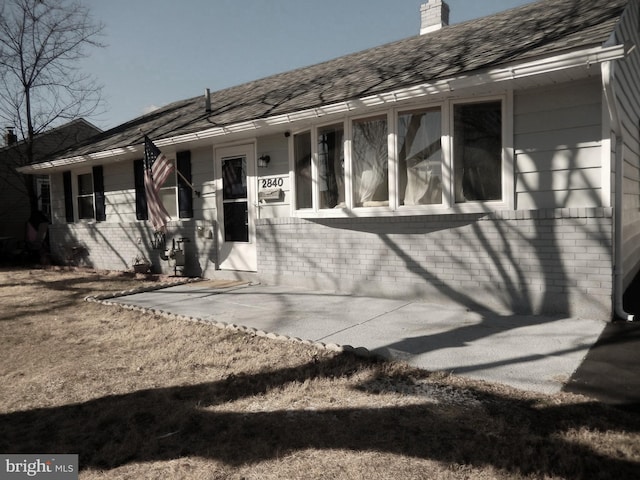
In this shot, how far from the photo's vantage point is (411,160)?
6031 millimetres

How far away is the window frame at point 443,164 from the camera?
5.32 metres

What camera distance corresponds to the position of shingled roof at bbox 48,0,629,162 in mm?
5083

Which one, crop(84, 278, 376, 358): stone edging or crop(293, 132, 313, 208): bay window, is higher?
crop(293, 132, 313, 208): bay window

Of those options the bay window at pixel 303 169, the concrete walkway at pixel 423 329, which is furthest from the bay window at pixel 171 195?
the bay window at pixel 303 169

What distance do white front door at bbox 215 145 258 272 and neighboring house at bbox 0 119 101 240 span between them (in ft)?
36.3

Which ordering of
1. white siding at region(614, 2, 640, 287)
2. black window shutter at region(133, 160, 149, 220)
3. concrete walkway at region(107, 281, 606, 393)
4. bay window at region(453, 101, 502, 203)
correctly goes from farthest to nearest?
1. black window shutter at region(133, 160, 149, 220)
2. white siding at region(614, 2, 640, 287)
3. bay window at region(453, 101, 502, 203)
4. concrete walkway at region(107, 281, 606, 393)

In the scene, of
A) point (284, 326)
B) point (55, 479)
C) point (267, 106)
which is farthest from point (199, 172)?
point (55, 479)

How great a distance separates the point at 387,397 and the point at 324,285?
393 centimetres

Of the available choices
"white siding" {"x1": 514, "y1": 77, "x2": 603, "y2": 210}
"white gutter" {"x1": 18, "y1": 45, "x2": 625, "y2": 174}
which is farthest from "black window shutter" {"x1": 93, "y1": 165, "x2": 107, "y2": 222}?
"white siding" {"x1": 514, "y1": 77, "x2": 603, "y2": 210}

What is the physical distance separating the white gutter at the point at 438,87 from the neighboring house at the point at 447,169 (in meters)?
0.02

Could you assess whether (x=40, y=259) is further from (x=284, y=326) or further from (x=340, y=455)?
(x=340, y=455)

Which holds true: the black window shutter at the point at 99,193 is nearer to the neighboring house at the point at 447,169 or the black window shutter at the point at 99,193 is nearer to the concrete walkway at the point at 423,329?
the neighboring house at the point at 447,169

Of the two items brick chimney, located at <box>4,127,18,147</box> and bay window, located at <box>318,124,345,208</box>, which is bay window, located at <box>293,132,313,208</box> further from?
brick chimney, located at <box>4,127,18,147</box>

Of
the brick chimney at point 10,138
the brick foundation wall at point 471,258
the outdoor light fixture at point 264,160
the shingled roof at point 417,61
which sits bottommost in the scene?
the brick foundation wall at point 471,258
